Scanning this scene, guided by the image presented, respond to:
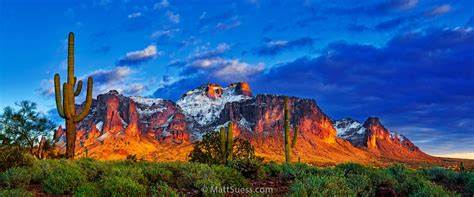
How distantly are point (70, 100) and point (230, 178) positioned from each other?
16.7 meters

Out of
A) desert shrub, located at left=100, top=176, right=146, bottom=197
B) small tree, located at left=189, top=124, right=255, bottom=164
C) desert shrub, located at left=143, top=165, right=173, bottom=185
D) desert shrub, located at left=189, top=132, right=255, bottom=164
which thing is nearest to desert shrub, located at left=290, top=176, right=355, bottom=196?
desert shrub, located at left=100, top=176, right=146, bottom=197

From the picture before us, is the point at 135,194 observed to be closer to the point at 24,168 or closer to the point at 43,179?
the point at 43,179

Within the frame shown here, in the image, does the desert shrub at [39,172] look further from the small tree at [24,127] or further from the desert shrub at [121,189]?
the small tree at [24,127]

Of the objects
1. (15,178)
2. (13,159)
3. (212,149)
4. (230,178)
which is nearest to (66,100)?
(13,159)

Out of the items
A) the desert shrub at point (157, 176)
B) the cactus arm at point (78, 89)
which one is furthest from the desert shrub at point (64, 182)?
the cactus arm at point (78, 89)

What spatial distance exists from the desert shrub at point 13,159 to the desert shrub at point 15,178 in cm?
127

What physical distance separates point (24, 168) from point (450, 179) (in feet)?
50.3

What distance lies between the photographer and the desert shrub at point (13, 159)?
14.0m

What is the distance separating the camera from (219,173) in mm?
13875

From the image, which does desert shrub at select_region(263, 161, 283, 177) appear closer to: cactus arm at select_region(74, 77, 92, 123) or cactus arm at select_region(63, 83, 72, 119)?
cactus arm at select_region(74, 77, 92, 123)

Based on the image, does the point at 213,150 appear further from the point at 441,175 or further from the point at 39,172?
the point at 39,172

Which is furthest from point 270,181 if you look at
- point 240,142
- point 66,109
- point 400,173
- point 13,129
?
point 13,129

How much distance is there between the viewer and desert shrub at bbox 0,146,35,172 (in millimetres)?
14023

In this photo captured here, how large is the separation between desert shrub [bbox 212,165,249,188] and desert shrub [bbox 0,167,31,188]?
18.0 feet
